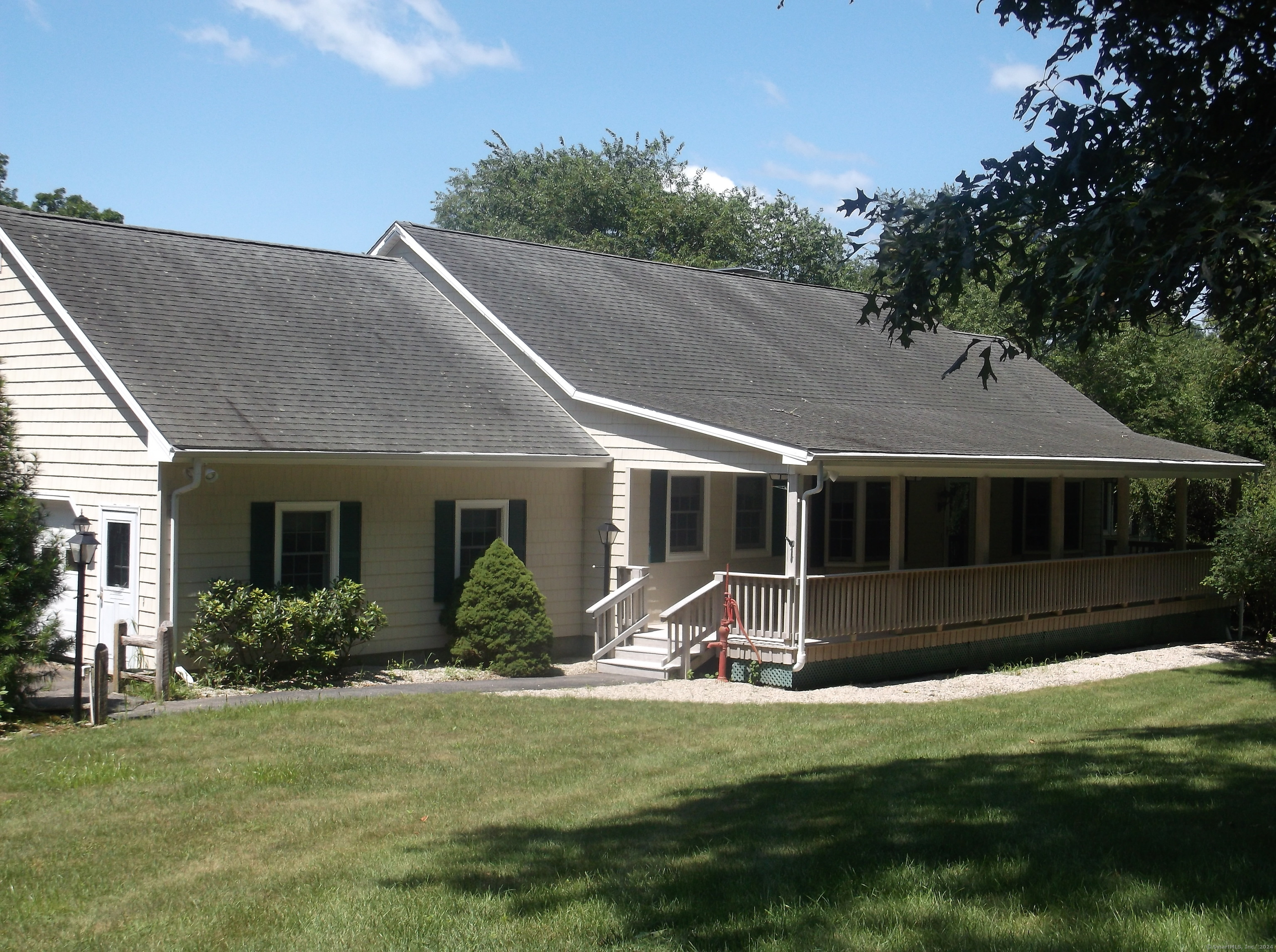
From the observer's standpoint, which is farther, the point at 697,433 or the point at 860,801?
the point at 697,433

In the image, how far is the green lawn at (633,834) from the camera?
18.8 feet

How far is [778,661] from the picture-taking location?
15.4 m

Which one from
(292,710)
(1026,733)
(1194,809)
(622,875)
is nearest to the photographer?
(622,875)

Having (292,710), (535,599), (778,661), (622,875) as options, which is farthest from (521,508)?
(622,875)

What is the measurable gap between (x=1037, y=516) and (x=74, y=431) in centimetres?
1675

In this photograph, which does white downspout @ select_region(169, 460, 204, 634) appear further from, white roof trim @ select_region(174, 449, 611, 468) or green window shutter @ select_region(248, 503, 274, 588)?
green window shutter @ select_region(248, 503, 274, 588)

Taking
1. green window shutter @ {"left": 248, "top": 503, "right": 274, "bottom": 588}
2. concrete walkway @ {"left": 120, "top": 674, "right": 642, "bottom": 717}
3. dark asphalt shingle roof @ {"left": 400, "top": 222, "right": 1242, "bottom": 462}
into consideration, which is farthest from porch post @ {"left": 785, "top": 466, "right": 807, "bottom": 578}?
green window shutter @ {"left": 248, "top": 503, "right": 274, "bottom": 588}

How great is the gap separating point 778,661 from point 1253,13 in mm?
9175

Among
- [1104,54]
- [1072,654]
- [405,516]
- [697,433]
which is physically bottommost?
[1072,654]

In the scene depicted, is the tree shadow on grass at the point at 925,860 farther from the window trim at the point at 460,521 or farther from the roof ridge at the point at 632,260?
the roof ridge at the point at 632,260

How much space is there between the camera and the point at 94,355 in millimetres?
14602

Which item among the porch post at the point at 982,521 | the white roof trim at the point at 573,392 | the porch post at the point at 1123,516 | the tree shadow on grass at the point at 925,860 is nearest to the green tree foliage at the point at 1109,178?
the tree shadow on grass at the point at 925,860

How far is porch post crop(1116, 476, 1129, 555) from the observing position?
68.7 ft

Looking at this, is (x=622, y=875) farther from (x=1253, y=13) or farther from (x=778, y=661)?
(x=778, y=661)
